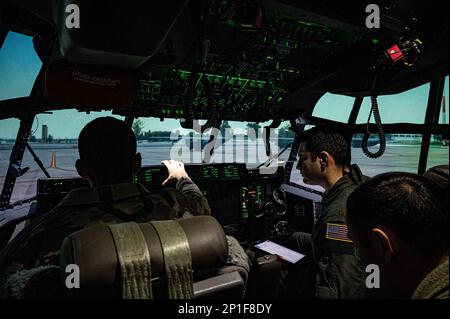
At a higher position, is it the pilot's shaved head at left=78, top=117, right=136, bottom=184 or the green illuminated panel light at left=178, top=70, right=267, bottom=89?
the green illuminated panel light at left=178, top=70, right=267, bottom=89

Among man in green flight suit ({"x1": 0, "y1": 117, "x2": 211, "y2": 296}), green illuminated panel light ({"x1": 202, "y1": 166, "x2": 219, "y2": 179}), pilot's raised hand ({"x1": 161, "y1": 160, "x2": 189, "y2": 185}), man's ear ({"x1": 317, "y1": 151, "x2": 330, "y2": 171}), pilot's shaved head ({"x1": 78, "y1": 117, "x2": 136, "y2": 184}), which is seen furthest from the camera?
green illuminated panel light ({"x1": 202, "y1": 166, "x2": 219, "y2": 179})

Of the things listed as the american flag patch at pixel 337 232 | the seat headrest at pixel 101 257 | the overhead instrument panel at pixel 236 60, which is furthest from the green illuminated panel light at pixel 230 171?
the seat headrest at pixel 101 257

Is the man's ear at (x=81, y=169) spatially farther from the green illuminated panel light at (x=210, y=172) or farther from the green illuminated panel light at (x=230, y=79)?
the green illuminated panel light at (x=210, y=172)

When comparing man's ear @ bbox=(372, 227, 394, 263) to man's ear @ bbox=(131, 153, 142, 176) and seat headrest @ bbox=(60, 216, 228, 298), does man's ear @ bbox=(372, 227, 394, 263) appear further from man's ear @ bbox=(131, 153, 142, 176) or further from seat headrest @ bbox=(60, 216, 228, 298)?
man's ear @ bbox=(131, 153, 142, 176)

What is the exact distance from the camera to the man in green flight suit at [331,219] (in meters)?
1.23

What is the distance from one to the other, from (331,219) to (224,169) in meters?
1.40

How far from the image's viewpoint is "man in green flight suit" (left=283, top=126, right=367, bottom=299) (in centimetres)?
123

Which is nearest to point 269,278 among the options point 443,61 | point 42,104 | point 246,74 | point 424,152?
point 246,74

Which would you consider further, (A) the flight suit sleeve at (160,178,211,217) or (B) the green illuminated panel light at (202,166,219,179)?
(B) the green illuminated panel light at (202,166,219,179)

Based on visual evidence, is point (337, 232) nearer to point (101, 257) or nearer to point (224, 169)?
point (101, 257)

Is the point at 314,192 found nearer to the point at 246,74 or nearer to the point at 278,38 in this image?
the point at 246,74

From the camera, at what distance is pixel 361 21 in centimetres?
128

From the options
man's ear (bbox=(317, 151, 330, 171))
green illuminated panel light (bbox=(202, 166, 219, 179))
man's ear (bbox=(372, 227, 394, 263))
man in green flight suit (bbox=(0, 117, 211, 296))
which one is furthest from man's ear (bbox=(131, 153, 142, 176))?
green illuminated panel light (bbox=(202, 166, 219, 179))

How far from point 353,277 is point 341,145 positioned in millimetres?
765
